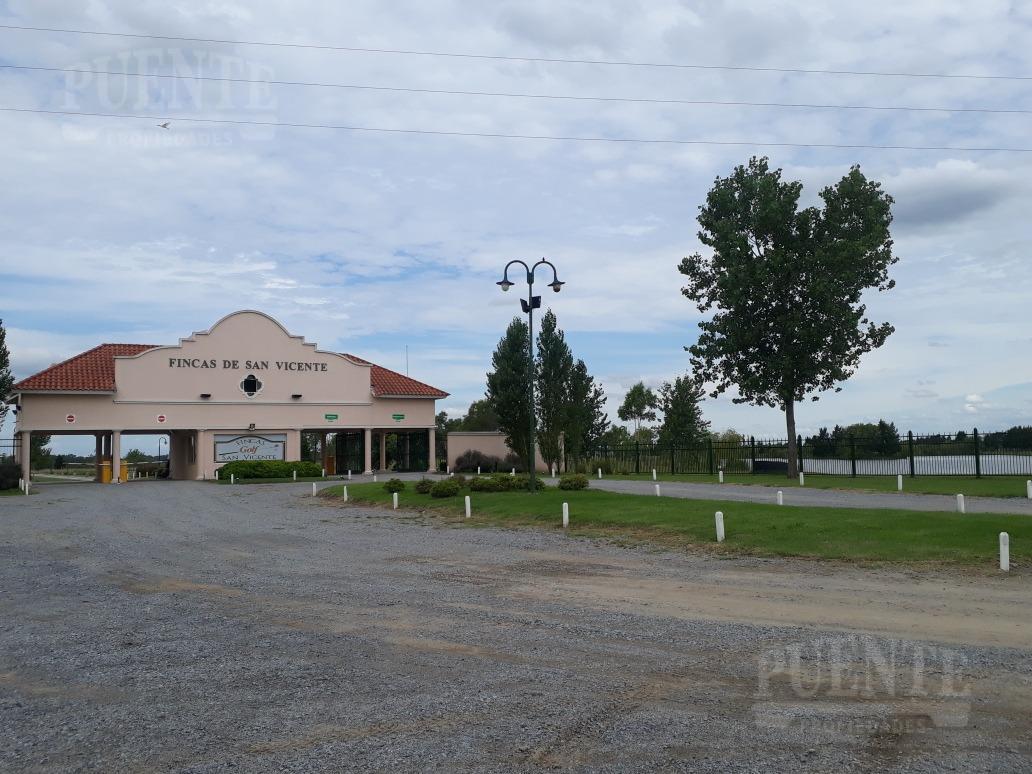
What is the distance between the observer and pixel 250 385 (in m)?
51.6

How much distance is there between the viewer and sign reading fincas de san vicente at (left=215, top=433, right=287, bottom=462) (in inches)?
1996

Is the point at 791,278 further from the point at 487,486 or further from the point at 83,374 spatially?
the point at 83,374

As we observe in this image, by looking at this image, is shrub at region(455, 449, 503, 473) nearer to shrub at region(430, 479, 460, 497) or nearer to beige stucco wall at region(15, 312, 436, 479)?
beige stucco wall at region(15, 312, 436, 479)

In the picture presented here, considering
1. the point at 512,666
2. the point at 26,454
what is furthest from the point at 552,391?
the point at 512,666

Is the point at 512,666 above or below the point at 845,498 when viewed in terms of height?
above

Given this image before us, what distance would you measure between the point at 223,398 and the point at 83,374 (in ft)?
24.9

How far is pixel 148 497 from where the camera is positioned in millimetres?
34250

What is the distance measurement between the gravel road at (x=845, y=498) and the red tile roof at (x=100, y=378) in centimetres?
2581

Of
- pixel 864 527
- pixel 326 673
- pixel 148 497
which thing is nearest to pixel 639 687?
pixel 326 673

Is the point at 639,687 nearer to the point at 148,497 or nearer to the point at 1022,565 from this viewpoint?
the point at 1022,565

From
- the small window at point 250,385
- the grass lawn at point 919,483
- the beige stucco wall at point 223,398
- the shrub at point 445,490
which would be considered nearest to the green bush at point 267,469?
the beige stucco wall at point 223,398

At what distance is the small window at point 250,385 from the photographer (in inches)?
2020

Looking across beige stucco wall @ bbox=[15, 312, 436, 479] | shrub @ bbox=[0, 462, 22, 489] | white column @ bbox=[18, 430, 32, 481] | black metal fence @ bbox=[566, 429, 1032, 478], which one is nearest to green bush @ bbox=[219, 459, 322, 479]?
beige stucco wall @ bbox=[15, 312, 436, 479]

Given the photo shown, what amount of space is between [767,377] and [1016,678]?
3571 cm
